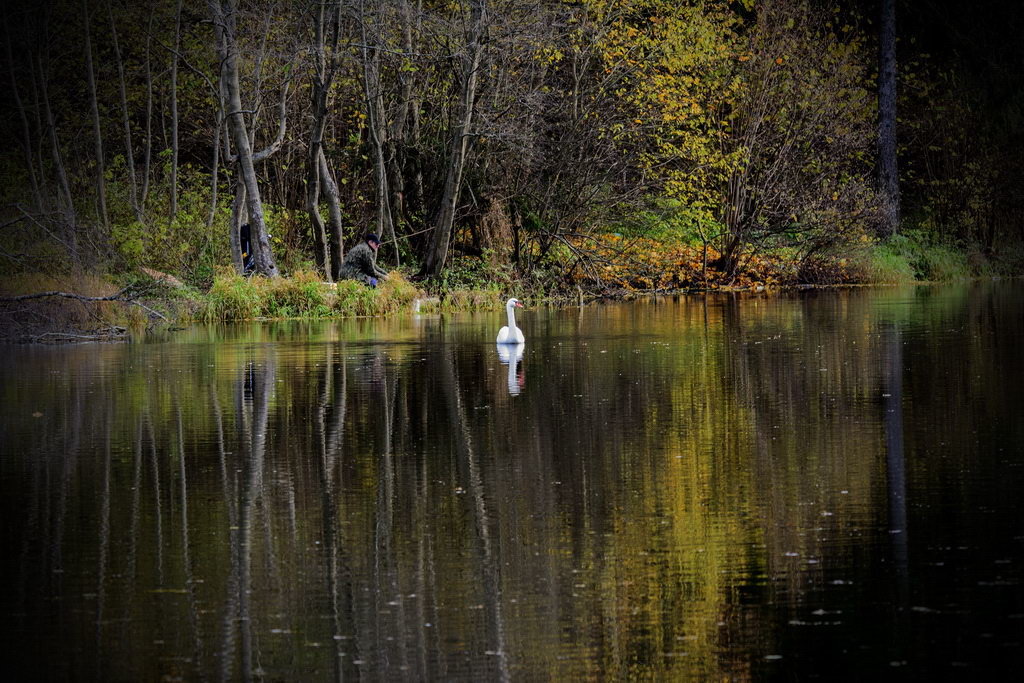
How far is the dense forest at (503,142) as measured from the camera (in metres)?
36.1

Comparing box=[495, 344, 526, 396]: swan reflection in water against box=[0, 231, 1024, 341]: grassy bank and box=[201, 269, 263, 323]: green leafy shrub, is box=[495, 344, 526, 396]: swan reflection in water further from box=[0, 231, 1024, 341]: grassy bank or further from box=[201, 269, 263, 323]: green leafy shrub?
box=[201, 269, 263, 323]: green leafy shrub

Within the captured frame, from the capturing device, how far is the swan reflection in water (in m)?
17.1

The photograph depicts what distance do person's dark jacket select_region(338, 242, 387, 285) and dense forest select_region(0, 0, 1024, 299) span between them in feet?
7.82

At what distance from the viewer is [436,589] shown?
7.46m

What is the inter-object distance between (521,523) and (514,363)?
11.0m

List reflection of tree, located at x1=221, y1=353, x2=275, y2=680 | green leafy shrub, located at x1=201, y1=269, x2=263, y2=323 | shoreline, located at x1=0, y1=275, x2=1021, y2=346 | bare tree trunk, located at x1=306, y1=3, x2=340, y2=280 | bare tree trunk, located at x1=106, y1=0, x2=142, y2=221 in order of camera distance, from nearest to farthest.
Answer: reflection of tree, located at x1=221, y1=353, x2=275, y2=680 < shoreline, located at x1=0, y1=275, x2=1021, y2=346 < green leafy shrub, located at x1=201, y1=269, x2=263, y2=323 < bare tree trunk, located at x1=306, y1=3, x2=340, y2=280 < bare tree trunk, located at x1=106, y1=0, x2=142, y2=221

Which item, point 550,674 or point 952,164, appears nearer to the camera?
point 550,674

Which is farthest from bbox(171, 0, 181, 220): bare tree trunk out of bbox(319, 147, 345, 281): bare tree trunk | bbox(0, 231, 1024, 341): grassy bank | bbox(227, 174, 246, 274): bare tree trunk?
bbox(0, 231, 1024, 341): grassy bank

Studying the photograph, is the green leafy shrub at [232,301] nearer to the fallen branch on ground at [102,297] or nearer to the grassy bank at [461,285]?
the grassy bank at [461,285]

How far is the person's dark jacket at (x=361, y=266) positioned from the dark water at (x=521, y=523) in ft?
49.1

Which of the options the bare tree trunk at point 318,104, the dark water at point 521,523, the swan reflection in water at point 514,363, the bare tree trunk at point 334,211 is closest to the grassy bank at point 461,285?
the bare tree trunk at point 318,104

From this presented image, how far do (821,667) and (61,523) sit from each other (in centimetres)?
528

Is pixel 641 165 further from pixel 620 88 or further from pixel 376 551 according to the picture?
pixel 376 551

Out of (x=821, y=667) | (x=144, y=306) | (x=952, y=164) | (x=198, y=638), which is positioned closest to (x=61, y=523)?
(x=198, y=638)
